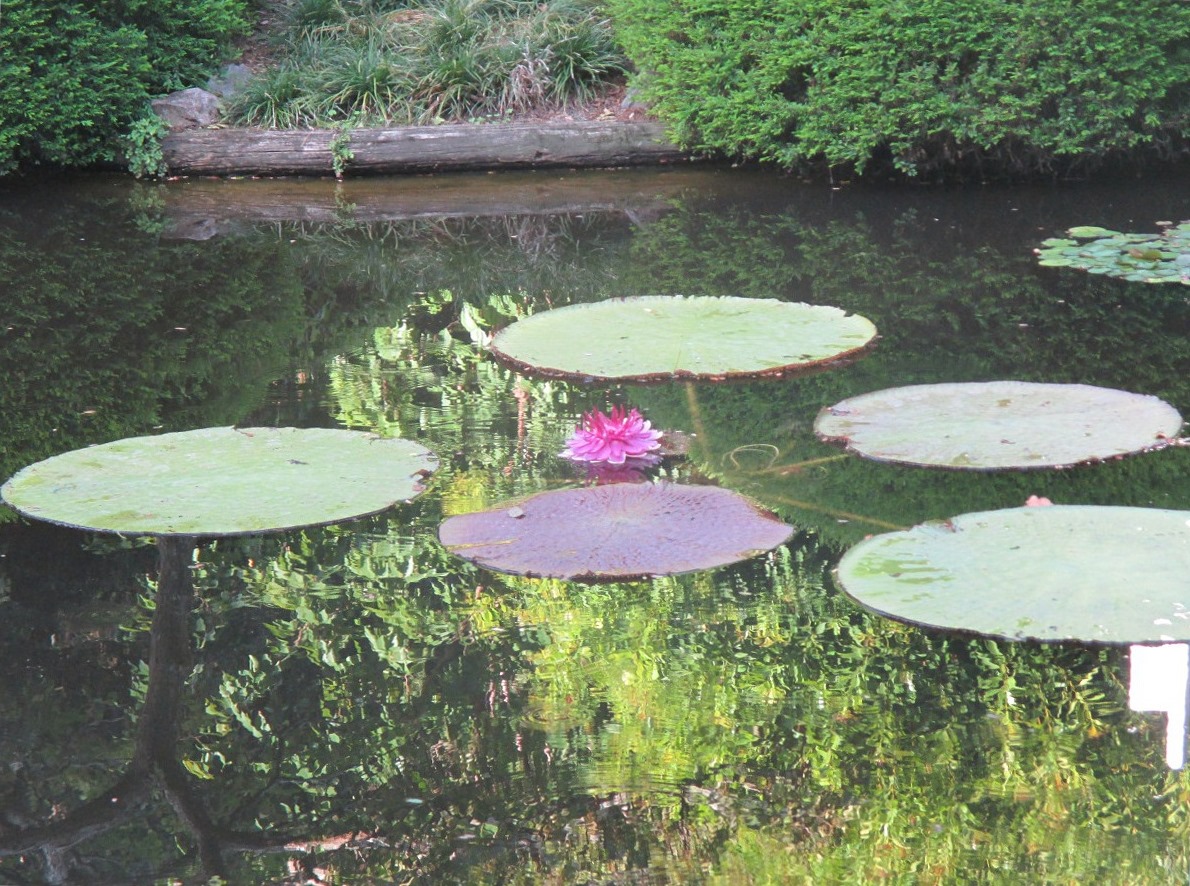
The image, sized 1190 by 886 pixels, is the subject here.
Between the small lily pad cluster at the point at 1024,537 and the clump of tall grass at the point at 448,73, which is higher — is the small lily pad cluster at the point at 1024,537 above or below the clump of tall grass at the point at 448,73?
below

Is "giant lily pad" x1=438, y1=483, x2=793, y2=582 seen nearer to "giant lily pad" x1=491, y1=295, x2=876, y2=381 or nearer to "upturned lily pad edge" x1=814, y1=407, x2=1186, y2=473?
"upturned lily pad edge" x1=814, y1=407, x2=1186, y2=473

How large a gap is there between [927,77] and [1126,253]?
1.75 metres

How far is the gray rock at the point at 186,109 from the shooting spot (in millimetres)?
8883

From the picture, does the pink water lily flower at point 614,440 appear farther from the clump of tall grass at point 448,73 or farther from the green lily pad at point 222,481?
the clump of tall grass at point 448,73

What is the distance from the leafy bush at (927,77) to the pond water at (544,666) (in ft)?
6.34

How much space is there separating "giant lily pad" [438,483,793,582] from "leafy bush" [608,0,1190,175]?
4.28 meters

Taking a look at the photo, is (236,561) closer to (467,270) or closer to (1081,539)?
(1081,539)

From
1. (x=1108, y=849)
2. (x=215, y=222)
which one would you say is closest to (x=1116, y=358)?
(x=1108, y=849)

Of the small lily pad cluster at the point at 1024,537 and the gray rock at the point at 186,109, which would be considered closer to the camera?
the small lily pad cluster at the point at 1024,537

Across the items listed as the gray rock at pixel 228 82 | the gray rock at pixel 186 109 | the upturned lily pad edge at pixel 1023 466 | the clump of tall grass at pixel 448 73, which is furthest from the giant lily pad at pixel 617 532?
the gray rock at pixel 228 82

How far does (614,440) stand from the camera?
3.80m

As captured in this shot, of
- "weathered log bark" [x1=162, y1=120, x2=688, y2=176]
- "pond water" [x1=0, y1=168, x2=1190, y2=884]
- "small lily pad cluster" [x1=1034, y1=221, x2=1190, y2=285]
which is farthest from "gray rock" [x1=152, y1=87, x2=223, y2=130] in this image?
"small lily pad cluster" [x1=1034, y1=221, x2=1190, y2=285]

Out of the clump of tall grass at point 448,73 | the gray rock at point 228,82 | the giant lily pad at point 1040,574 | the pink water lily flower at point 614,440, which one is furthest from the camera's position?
the gray rock at point 228,82

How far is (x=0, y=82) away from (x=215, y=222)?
182 centimetres
